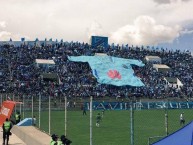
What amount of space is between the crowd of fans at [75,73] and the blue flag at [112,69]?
0.95m

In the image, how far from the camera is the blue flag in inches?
2724

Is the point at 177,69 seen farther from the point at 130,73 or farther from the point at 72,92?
the point at 72,92

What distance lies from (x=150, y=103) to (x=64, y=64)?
1962 centimetres

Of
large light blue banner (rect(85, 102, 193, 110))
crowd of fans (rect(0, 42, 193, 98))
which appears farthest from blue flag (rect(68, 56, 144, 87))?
large light blue banner (rect(85, 102, 193, 110))

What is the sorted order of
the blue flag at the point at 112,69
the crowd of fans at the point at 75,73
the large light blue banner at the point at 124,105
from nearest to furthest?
the large light blue banner at the point at 124,105 → the crowd of fans at the point at 75,73 → the blue flag at the point at 112,69

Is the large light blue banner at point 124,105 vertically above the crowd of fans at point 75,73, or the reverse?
the crowd of fans at point 75,73

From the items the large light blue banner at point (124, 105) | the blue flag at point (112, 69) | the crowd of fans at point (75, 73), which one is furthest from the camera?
the blue flag at point (112, 69)

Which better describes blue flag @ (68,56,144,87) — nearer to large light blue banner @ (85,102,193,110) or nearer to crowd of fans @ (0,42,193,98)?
crowd of fans @ (0,42,193,98)

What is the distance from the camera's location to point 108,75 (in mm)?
A: 70812

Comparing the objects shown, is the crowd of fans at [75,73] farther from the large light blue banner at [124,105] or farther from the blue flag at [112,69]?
the large light blue banner at [124,105]

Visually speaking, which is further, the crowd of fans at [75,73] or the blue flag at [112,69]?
the blue flag at [112,69]

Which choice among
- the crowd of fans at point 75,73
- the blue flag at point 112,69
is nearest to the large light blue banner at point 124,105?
the crowd of fans at point 75,73

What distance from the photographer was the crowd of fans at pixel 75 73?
59906 millimetres

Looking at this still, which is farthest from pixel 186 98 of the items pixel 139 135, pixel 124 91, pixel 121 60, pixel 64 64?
pixel 139 135
